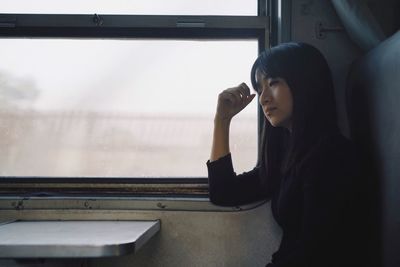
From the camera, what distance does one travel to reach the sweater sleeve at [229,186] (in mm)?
1680

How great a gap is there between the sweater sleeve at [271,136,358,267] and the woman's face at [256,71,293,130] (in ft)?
0.73

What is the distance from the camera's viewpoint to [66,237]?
1311 mm

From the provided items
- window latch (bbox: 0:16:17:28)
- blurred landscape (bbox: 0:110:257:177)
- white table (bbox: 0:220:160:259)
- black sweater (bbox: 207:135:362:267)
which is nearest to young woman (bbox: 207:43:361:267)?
black sweater (bbox: 207:135:362:267)

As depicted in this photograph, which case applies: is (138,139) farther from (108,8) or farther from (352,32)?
(352,32)

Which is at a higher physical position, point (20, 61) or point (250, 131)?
point (20, 61)

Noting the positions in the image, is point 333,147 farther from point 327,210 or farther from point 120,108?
point 120,108

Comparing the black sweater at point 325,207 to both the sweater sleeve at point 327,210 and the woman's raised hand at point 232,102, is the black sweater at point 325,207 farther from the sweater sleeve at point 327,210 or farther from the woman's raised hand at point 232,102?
the woman's raised hand at point 232,102

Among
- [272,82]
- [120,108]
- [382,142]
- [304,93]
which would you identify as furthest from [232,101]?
[382,142]

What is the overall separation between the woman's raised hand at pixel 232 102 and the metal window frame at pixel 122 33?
0.78 feet

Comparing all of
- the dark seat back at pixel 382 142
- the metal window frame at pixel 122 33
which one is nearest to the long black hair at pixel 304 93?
the dark seat back at pixel 382 142

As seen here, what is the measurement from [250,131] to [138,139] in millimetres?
501

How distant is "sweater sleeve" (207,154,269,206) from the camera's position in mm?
1680

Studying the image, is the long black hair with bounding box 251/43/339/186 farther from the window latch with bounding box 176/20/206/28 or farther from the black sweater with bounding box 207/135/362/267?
the window latch with bounding box 176/20/206/28

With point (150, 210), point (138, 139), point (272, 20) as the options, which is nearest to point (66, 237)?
point (150, 210)
